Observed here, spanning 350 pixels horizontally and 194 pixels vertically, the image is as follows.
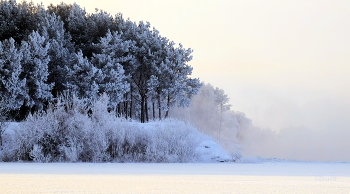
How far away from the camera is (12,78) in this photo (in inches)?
1516

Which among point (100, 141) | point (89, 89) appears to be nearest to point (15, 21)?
point (89, 89)

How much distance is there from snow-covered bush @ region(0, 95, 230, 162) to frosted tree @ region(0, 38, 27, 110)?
12.0 metres

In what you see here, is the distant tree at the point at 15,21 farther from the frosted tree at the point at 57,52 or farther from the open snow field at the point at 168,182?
the open snow field at the point at 168,182

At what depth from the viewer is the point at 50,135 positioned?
83.3ft

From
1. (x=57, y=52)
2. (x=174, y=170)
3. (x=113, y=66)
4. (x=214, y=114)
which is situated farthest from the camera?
(x=214, y=114)

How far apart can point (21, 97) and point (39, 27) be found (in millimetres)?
10776

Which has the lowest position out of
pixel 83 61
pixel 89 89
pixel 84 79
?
pixel 89 89

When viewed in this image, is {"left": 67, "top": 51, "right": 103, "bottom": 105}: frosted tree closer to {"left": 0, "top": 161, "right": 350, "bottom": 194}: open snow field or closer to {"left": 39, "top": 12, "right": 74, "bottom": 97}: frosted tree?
{"left": 39, "top": 12, "right": 74, "bottom": 97}: frosted tree

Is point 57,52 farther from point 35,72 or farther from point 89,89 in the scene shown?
point 89,89

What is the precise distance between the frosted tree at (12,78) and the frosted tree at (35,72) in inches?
35.1

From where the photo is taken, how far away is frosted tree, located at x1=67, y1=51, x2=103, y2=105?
42188mm

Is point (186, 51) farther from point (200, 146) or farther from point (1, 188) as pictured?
point (1, 188)

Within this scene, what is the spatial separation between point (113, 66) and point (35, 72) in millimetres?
8283

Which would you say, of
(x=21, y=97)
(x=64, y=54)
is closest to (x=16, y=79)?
(x=21, y=97)
